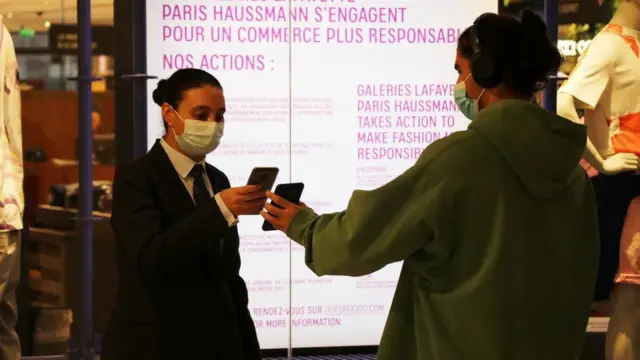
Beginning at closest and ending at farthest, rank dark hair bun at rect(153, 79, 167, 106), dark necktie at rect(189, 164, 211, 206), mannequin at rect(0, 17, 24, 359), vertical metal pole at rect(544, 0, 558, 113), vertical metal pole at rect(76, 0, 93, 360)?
dark necktie at rect(189, 164, 211, 206)
dark hair bun at rect(153, 79, 167, 106)
mannequin at rect(0, 17, 24, 359)
vertical metal pole at rect(76, 0, 93, 360)
vertical metal pole at rect(544, 0, 558, 113)

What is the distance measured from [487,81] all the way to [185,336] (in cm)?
102

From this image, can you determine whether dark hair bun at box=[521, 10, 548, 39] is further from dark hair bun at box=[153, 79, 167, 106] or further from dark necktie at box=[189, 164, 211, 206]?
dark hair bun at box=[153, 79, 167, 106]

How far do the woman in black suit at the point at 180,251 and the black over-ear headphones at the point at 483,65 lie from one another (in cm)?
67

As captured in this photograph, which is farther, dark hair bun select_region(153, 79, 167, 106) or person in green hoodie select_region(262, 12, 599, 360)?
dark hair bun select_region(153, 79, 167, 106)

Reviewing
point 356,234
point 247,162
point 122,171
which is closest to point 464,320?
point 356,234

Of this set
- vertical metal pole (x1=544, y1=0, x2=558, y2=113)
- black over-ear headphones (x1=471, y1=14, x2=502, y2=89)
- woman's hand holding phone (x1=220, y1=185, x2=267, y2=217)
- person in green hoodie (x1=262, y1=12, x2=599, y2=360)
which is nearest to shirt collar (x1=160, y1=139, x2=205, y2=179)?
woman's hand holding phone (x1=220, y1=185, x2=267, y2=217)

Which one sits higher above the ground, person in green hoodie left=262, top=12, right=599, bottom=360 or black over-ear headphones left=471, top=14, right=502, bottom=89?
black over-ear headphones left=471, top=14, right=502, bottom=89

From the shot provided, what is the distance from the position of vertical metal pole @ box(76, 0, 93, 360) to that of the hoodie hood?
2615 millimetres

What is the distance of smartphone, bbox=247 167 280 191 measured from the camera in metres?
2.55

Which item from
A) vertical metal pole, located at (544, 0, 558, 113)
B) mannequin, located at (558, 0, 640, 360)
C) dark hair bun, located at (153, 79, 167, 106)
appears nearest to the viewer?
dark hair bun, located at (153, 79, 167, 106)

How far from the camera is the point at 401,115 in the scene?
15.1ft

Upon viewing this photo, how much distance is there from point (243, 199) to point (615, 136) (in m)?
2.00

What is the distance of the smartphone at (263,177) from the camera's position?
255 centimetres

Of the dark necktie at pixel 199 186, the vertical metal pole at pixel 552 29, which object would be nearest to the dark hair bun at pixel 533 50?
the dark necktie at pixel 199 186
